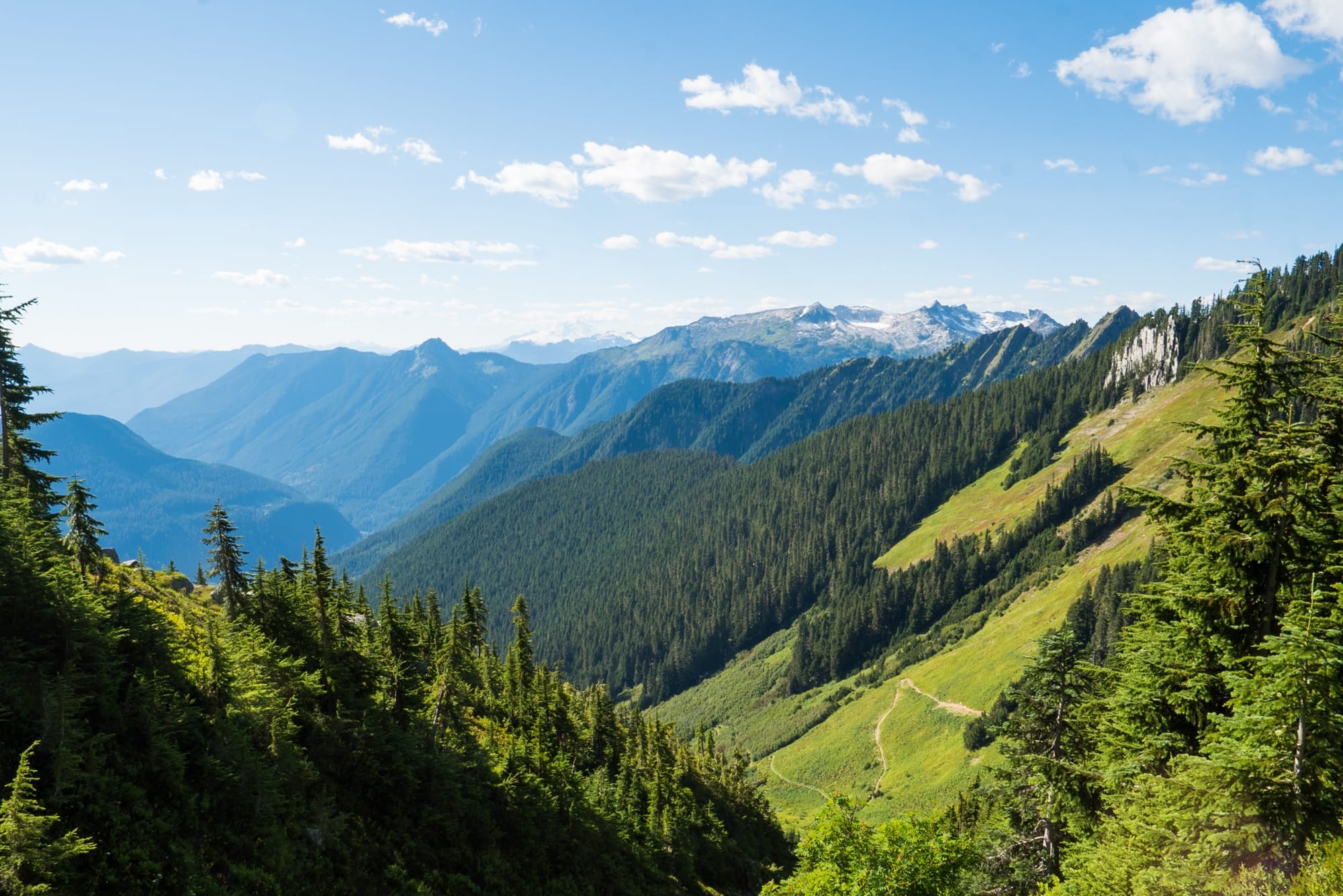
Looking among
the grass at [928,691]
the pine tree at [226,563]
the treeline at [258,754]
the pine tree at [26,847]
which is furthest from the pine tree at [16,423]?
the grass at [928,691]

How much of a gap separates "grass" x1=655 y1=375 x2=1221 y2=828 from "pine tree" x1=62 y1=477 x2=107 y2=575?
69.8 m

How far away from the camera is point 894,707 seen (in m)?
118

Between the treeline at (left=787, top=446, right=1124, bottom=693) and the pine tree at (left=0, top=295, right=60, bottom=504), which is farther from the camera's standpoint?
the treeline at (left=787, top=446, right=1124, bottom=693)

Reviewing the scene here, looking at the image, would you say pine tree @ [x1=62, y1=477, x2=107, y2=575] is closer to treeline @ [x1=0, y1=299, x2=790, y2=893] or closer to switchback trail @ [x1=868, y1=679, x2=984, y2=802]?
treeline @ [x1=0, y1=299, x2=790, y2=893]

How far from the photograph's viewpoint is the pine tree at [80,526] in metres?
35.4

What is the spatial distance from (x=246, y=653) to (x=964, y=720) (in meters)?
98.6

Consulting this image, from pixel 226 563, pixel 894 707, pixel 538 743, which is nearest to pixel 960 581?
pixel 894 707

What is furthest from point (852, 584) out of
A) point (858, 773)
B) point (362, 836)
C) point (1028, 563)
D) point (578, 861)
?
point (362, 836)

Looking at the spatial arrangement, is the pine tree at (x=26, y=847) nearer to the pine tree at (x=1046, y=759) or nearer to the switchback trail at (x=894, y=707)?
the pine tree at (x=1046, y=759)

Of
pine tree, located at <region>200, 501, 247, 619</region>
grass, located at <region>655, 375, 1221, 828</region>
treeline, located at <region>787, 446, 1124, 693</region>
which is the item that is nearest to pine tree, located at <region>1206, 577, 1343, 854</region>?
pine tree, located at <region>200, 501, 247, 619</region>

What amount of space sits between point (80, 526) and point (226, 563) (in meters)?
7.71

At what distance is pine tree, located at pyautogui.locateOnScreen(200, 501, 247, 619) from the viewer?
35.9 meters

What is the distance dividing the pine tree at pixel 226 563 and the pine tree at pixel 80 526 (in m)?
5.10

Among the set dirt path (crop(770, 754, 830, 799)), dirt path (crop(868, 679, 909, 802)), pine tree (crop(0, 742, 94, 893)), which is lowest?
dirt path (crop(770, 754, 830, 799))
